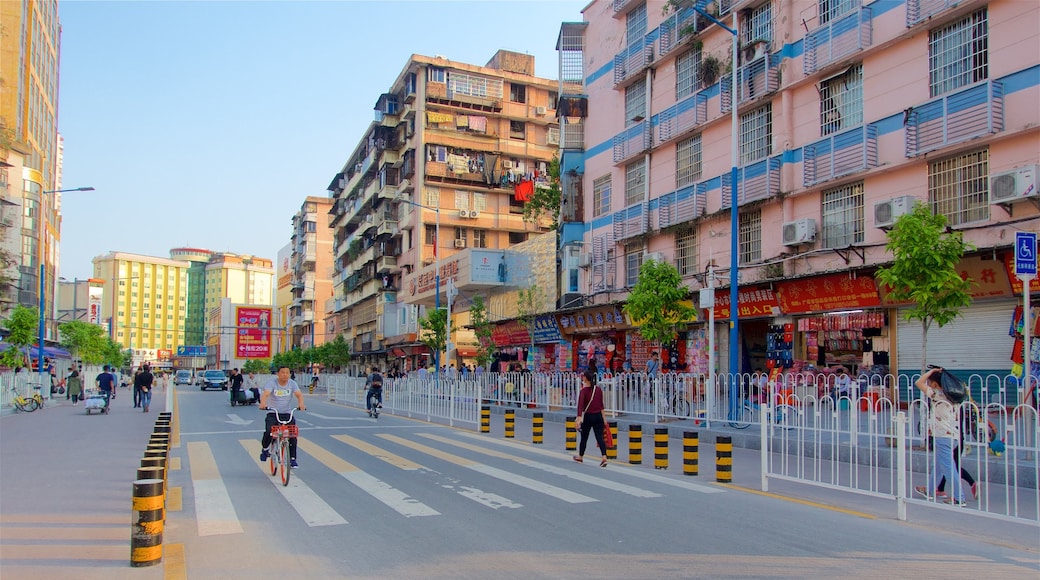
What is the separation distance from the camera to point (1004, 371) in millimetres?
18188

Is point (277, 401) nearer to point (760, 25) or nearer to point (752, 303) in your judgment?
point (752, 303)

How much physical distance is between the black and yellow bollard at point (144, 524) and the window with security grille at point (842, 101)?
781 inches

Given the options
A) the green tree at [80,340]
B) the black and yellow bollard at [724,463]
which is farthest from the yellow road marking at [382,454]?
the green tree at [80,340]

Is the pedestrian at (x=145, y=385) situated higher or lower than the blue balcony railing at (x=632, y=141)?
lower

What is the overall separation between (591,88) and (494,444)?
22243 millimetres

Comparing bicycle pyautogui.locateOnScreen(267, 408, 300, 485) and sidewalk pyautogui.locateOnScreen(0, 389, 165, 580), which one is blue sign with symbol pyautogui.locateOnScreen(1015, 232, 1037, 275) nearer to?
bicycle pyautogui.locateOnScreen(267, 408, 300, 485)

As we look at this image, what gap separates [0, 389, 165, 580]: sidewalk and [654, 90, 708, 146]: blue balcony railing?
19.2 meters

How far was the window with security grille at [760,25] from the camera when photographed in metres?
24.8

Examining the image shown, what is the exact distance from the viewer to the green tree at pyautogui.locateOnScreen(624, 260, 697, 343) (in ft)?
74.0

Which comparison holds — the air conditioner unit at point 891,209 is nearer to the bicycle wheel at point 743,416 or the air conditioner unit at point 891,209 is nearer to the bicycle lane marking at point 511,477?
the bicycle wheel at point 743,416

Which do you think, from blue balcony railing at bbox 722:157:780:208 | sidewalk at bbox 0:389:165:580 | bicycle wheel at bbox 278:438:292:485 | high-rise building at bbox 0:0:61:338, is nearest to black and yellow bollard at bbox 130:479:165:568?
sidewalk at bbox 0:389:165:580

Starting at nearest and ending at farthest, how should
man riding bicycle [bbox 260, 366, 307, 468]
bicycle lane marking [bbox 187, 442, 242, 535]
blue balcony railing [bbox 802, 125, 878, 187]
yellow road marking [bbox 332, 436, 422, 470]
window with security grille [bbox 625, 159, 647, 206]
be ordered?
bicycle lane marking [bbox 187, 442, 242, 535]
man riding bicycle [bbox 260, 366, 307, 468]
yellow road marking [bbox 332, 436, 422, 470]
blue balcony railing [bbox 802, 125, 878, 187]
window with security grille [bbox 625, 159, 647, 206]

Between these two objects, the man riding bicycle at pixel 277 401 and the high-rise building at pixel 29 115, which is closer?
the man riding bicycle at pixel 277 401

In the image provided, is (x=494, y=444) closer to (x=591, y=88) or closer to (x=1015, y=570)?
(x=1015, y=570)
